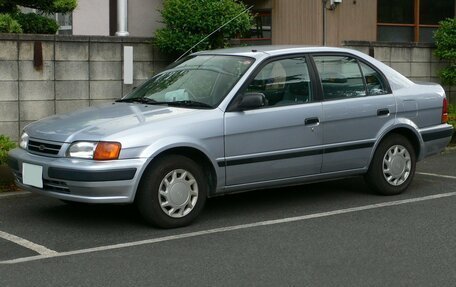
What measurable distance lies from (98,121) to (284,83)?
6.02ft

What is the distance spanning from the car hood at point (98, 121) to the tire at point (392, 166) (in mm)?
2167

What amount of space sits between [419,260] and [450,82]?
8.17 meters

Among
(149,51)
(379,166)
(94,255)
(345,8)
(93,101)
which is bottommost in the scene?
(94,255)

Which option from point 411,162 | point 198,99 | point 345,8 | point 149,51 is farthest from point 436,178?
point 345,8

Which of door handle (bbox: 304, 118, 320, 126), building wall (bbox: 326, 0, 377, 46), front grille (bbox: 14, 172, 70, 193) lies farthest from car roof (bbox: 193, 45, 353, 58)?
building wall (bbox: 326, 0, 377, 46)

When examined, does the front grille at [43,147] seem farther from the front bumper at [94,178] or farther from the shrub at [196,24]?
the shrub at [196,24]

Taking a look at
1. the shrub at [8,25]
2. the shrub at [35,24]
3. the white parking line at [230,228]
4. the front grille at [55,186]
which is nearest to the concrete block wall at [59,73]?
the shrub at [8,25]

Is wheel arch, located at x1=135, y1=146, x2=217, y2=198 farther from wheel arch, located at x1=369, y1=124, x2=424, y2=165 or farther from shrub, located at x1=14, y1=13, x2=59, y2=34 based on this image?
shrub, located at x1=14, y1=13, x2=59, y2=34

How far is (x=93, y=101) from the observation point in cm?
1012

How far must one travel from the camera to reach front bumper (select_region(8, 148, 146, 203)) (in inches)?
233

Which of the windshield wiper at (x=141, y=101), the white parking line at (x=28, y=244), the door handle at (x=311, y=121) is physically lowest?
the white parking line at (x=28, y=244)

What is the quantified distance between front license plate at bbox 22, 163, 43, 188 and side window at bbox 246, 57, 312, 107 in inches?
78.4

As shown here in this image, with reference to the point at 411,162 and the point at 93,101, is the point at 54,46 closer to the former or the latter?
the point at 93,101

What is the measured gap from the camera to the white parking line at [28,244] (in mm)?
5625
